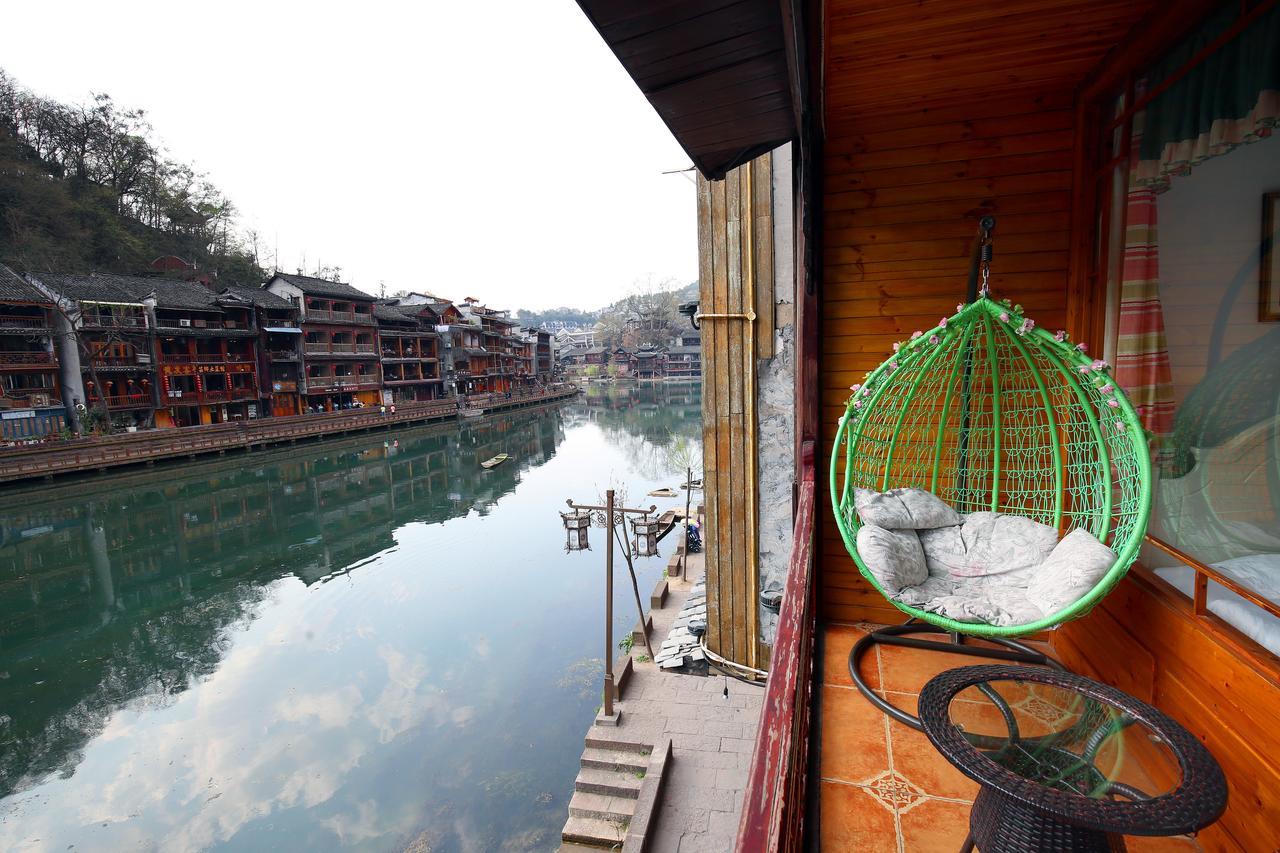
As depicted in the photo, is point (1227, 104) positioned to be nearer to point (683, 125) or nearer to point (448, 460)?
point (683, 125)

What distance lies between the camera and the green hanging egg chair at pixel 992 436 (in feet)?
5.87

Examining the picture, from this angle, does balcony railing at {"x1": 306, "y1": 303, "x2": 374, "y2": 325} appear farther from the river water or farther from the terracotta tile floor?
the terracotta tile floor

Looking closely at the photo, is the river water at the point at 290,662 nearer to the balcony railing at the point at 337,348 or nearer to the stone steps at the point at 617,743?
the stone steps at the point at 617,743

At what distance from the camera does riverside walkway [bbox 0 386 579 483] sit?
49.5ft

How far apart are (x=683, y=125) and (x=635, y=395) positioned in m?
39.1

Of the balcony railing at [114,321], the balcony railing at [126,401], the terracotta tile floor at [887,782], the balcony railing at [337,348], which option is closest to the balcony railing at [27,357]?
the balcony railing at [114,321]

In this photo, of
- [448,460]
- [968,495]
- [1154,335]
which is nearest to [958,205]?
[1154,335]

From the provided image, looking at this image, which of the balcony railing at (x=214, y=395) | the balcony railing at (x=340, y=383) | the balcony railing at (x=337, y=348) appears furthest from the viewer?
the balcony railing at (x=340, y=383)

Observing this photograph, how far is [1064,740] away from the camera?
1176 mm

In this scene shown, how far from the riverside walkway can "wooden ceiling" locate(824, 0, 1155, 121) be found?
798 inches

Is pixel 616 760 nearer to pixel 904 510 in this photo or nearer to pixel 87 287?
pixel 904 510

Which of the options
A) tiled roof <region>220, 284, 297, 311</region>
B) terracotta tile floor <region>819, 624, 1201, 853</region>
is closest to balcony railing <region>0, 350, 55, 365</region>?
tiled roof <region>220, 284, 297, 311</region>

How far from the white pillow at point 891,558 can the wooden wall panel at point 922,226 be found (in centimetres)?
59

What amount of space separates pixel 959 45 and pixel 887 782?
2148mm
